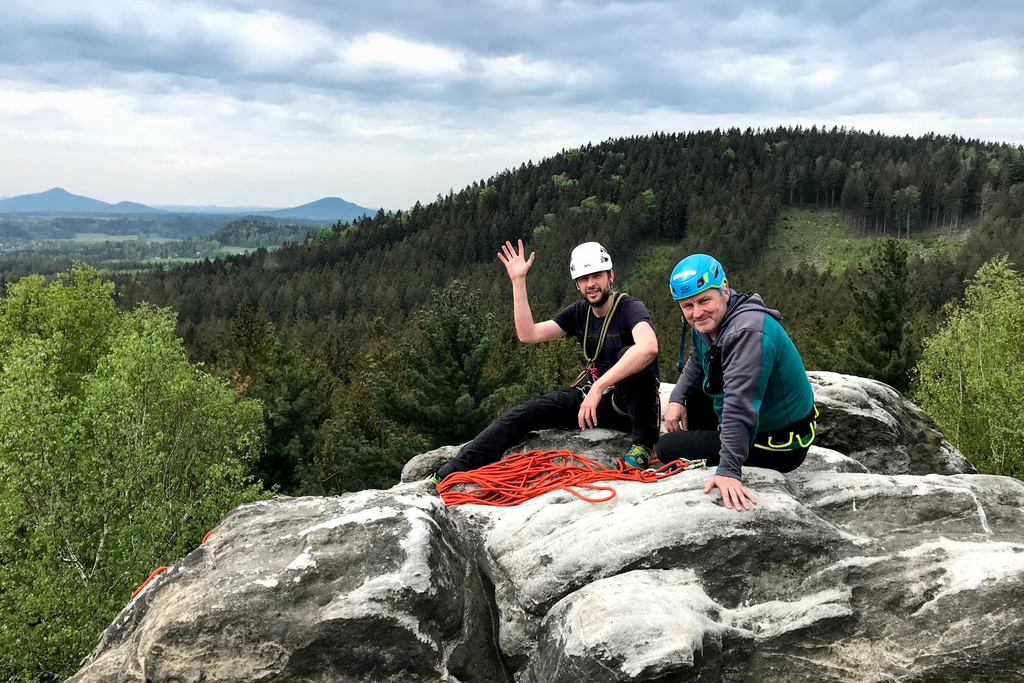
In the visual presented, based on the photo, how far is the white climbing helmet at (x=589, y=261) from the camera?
7660mm

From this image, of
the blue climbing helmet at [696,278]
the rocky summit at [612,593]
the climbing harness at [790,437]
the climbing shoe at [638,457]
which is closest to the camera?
the rocky summit at [612,593]

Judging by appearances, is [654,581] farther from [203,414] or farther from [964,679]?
[203,414]

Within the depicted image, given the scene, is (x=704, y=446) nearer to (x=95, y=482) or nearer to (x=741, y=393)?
(x=741, y=393)

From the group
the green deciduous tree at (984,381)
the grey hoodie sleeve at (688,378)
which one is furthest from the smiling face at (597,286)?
the green deciduous tree at (984,381)

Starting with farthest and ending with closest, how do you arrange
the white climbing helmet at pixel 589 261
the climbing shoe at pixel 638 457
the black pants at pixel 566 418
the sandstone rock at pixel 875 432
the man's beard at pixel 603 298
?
the sandstone rock at pixel 875 432
the black pants at pixel 566 418
the climbing shoe at pixel 638 457
the man's beard at pixel 603 298
the white climbing helmet at pixel 589 261

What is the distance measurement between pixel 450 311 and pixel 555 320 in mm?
19501

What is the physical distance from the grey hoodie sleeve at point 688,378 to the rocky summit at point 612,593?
40.8 inches

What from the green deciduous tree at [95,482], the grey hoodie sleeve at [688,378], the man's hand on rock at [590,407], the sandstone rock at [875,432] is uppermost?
the grey hoodie sleeve at [688,378]

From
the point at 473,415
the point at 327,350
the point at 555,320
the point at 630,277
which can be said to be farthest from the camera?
the point at 630,277

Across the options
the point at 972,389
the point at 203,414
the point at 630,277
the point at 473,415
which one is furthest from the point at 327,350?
the point at 630,277

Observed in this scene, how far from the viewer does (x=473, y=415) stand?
27.2m

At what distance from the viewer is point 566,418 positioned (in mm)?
9242

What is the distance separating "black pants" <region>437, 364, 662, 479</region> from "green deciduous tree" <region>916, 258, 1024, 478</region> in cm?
2711

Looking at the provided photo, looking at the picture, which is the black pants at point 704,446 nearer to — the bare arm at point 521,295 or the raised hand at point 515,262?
the bare arm at point 521,295
